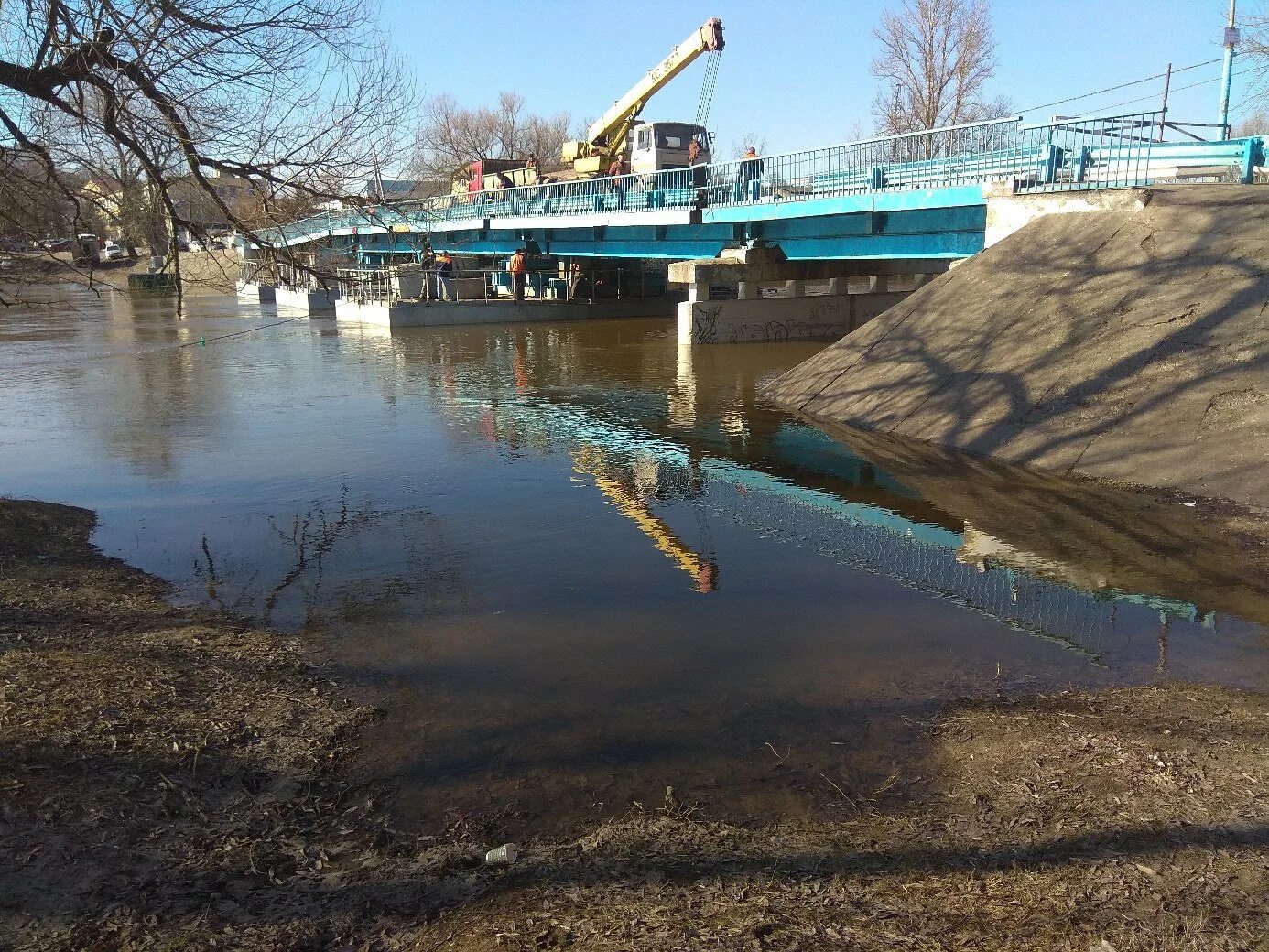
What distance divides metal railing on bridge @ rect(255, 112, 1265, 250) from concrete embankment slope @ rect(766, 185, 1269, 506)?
148cm

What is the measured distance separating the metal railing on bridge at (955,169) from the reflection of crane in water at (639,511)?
12.8ft

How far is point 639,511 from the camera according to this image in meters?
11.4

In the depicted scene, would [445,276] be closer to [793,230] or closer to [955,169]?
[793,230]

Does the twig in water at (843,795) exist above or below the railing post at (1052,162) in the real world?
below

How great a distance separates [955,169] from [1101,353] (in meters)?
8.10

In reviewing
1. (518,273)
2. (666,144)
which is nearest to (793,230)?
(666,144)

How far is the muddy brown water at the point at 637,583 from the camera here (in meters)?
5.52

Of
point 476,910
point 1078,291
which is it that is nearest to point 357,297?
point 1078,291

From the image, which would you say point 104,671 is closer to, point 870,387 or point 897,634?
point 897,634

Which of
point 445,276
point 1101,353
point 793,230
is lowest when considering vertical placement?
point 1101,353

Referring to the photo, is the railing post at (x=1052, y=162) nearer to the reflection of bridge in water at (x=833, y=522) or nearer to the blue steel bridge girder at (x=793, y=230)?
the blue steel bridge girder at (x=793, y=230)

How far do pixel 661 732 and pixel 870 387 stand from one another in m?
12.3

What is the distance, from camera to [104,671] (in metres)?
5.83

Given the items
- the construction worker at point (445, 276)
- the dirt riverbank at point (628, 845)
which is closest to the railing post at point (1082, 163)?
the dirt riverbank at point (628, 845)
